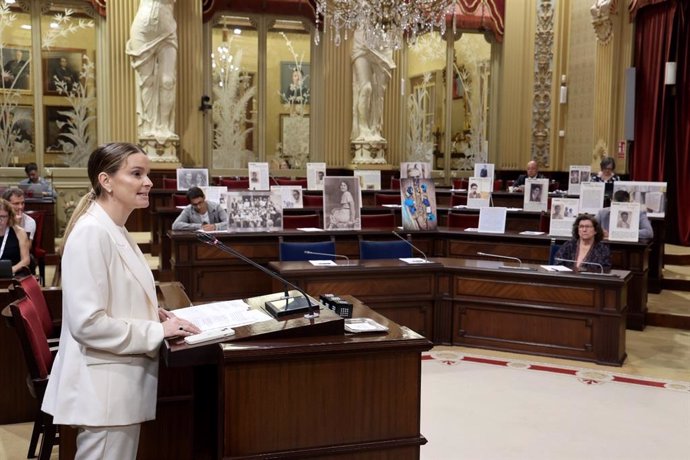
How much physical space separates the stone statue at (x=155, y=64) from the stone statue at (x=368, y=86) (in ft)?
9.63

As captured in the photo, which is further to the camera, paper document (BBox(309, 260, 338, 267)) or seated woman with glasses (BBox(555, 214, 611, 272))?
seated woman with glasses (BBox(555, 214, 611, 272))

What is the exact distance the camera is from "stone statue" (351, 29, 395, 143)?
11648mm

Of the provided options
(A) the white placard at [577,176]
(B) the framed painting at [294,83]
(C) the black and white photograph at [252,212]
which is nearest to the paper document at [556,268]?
(C) the black and white photograph at [252,212]

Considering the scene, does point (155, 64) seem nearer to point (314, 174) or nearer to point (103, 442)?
point (314, 174)

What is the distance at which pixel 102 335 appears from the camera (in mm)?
2033

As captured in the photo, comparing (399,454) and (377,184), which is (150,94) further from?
(399,454)

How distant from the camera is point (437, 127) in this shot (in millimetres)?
13398

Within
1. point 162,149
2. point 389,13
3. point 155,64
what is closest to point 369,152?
point 162,149

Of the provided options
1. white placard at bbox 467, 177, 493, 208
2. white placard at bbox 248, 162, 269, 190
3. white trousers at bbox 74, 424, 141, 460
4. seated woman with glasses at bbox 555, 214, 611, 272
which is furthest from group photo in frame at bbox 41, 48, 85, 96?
white trousers at bbox 74, 424, 141, 460

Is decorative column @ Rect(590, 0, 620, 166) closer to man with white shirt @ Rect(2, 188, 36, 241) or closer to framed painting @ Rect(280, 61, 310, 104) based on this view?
framed painting @ Rect(280, 61, 310, 104)

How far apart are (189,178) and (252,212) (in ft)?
9.88

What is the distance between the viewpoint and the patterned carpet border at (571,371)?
16.7 feet

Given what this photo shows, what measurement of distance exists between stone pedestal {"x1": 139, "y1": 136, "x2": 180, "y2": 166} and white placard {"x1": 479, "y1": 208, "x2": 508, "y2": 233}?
536 centimetres

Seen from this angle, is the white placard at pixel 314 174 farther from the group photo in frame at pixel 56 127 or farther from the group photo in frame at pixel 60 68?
the group photo in frame at pixel 60 68
